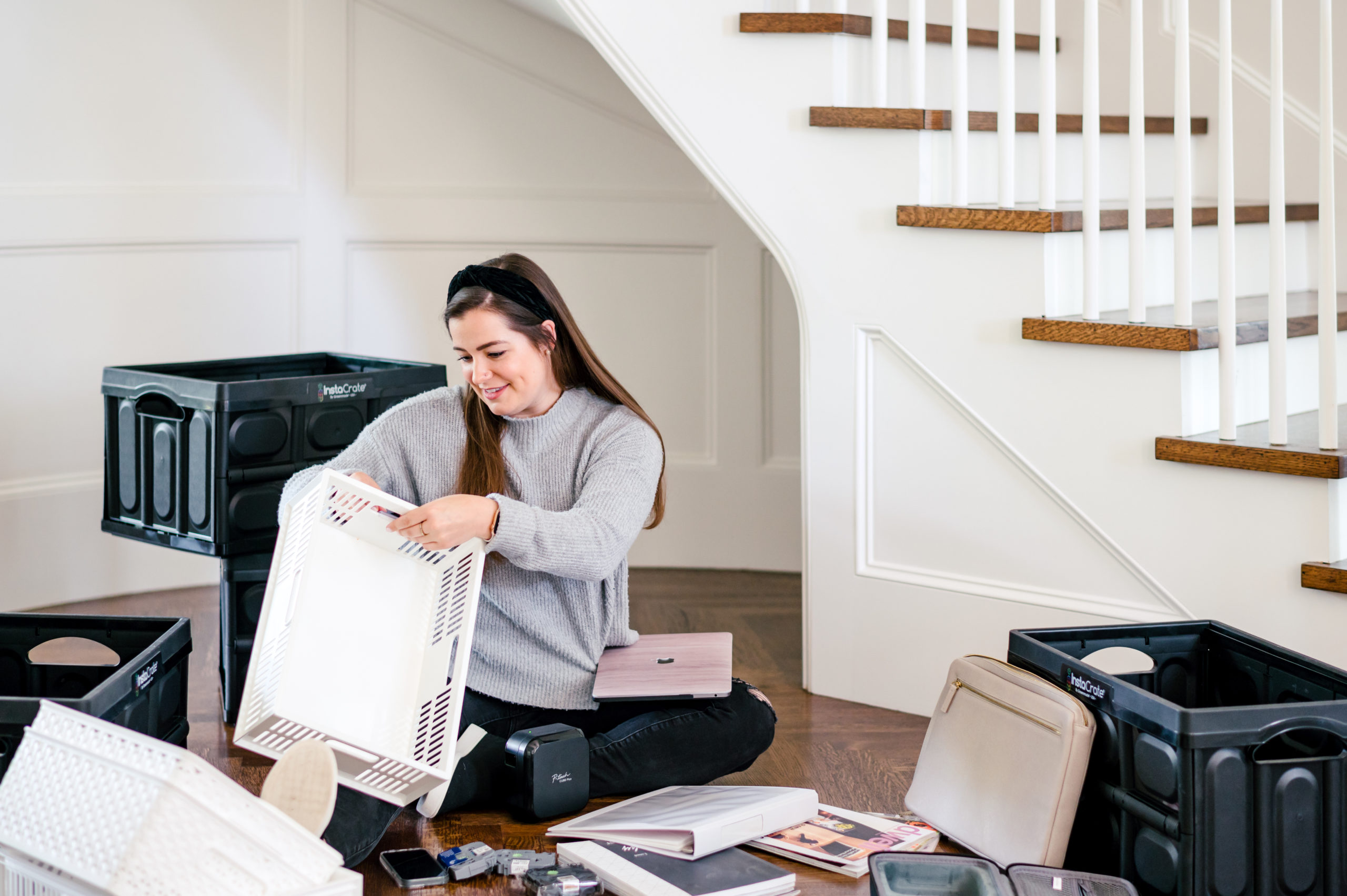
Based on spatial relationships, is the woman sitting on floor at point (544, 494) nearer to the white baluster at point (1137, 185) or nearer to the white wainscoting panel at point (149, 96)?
the white baluster at point (1137, 185)

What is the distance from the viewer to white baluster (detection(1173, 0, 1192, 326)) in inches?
87.5

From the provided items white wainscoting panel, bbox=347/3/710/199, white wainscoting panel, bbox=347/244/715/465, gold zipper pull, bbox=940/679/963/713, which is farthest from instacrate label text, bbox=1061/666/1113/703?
white wainscoting panel, bbox=347/3/710/199

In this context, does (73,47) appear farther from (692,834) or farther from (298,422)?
(692,834)

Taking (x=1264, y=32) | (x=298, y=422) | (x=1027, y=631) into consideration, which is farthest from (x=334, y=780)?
(x=1264, y=32)

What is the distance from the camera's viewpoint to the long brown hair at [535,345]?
2.09m

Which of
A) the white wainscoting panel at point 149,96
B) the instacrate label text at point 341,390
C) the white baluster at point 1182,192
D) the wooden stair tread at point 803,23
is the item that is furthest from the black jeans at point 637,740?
the white wainscoting panel at point 149,96

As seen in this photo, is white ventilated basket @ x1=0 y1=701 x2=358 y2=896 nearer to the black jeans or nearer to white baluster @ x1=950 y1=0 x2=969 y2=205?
the black jeans

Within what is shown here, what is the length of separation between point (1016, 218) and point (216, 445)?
1553 millimetres

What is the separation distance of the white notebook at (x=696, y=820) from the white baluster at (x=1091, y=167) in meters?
1.07

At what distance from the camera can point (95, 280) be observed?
3.45 metres

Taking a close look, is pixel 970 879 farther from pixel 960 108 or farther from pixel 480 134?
pixel 480 134

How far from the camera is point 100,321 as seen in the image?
136 inches

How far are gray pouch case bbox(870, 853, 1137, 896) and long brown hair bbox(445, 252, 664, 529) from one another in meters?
0.75

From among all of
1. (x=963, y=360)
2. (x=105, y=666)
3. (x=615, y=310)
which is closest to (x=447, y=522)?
(x=105, y=666)
